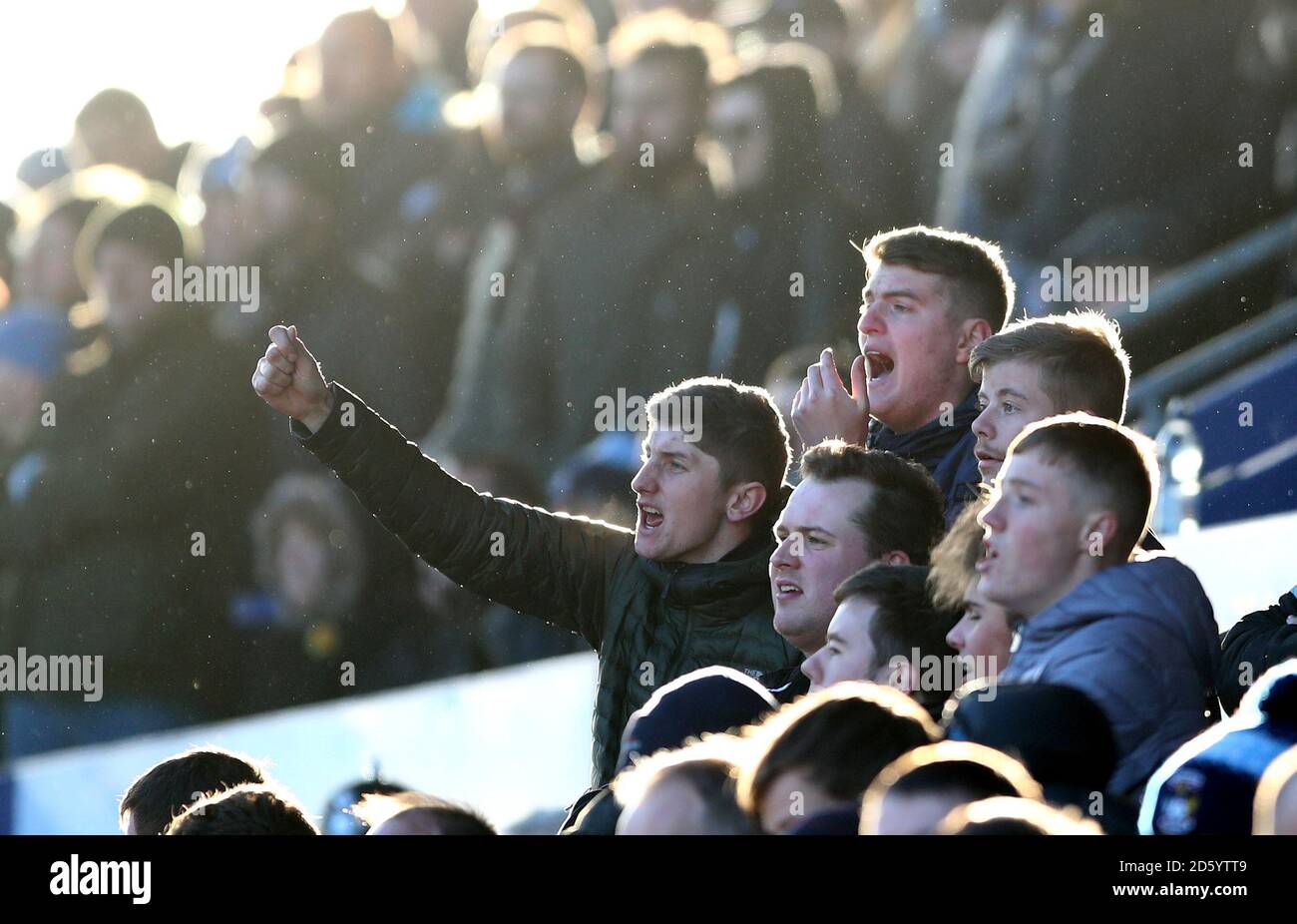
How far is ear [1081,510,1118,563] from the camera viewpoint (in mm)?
2314

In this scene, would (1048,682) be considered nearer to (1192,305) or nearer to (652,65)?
(1192,305)

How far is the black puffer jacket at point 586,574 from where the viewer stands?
319cm

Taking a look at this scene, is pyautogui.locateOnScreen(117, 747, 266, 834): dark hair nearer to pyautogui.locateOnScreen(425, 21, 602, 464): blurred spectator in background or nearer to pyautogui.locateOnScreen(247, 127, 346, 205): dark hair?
pyautogui.locateOnScreen(425, 21, 602, 464): blurred spectator in background

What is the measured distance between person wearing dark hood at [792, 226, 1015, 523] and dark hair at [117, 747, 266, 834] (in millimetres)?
1056

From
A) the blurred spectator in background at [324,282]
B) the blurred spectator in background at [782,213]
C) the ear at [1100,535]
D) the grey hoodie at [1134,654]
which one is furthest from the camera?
the blurred spectator in background at [324,282]

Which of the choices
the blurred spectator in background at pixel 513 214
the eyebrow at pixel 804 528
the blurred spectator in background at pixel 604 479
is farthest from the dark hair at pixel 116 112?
the eyebrow at pixel 804 528

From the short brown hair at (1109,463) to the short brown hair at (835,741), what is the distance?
1.52ft

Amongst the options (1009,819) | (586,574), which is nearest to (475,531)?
(586,574)

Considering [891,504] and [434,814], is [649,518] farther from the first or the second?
[434,814]

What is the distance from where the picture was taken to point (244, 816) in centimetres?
237

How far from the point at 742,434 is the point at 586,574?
1.21 ft

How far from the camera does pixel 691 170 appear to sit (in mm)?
4574

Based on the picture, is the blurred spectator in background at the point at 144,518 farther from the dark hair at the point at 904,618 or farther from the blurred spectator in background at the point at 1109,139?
the dark hair at the point at 904,618

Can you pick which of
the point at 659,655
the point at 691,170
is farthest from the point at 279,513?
the point at 659,655
